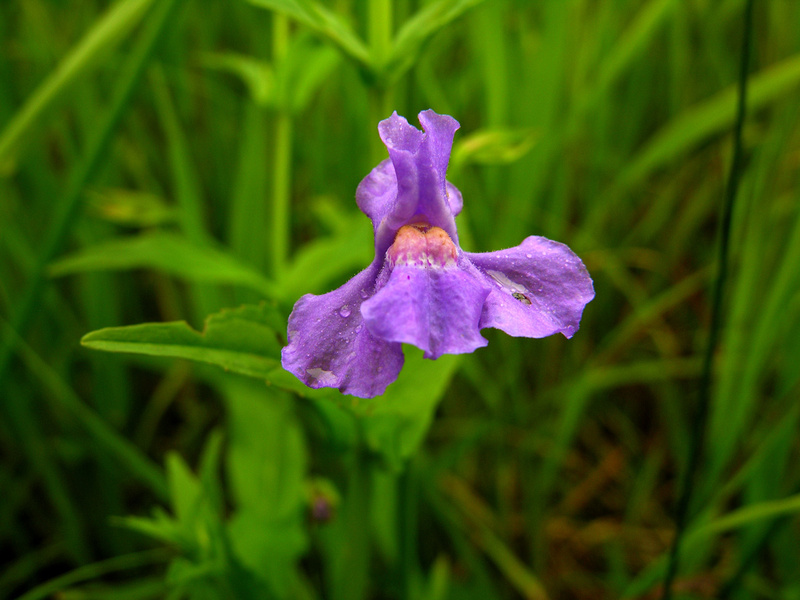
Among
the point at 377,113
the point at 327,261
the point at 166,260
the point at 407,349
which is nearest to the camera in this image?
the point at 407,349

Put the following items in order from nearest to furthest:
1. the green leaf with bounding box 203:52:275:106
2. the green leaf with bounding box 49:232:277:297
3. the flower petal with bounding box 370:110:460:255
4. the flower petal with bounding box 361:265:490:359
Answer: the flower petal with bounding box 361:265:490:359, the flower petal with bounding box 370:110:460:255, the green leaf with bounding box 49:232:277:297, the green leaf with bounding box 203:52:275:106

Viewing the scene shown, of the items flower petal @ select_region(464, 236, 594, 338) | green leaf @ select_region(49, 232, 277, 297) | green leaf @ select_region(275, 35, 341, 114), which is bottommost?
flower petal @ select_region(464, 236, 594, 338)

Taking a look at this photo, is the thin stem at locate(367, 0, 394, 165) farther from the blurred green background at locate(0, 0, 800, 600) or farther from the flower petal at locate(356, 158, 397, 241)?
the flower petal at locate(356, 158, 397, 241)

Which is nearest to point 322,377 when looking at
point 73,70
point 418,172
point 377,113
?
point 418,172

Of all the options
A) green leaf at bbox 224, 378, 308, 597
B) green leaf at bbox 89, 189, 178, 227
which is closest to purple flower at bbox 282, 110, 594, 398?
green leaf at bbox 224, 378, 308, 597

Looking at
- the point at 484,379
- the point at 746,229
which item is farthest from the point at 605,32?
the point at 484,379

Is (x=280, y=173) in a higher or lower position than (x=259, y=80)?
lower

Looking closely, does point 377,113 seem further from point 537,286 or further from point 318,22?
point 537,286

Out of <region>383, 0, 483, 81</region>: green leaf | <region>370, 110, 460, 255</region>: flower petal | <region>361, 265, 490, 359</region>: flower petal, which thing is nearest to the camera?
<region>361, 265, 490, 359</region>: flower petal
